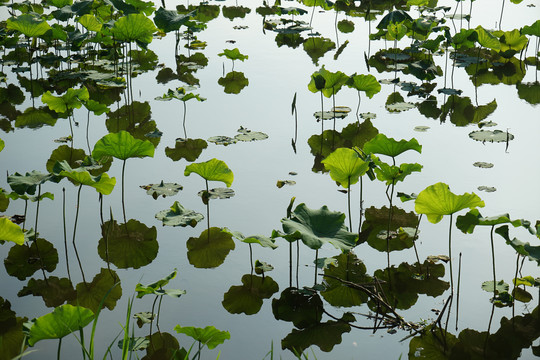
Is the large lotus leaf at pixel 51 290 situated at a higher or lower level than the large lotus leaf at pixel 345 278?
higher

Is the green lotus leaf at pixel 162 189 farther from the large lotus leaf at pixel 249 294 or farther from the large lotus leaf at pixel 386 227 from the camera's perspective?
the large lotus leaf at pixel 386 227

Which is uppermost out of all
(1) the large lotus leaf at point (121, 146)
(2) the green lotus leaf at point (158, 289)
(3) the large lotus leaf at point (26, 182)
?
(1) the large lotus leaf at point (121, 146)

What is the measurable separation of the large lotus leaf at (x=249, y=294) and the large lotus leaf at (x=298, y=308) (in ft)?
0.20

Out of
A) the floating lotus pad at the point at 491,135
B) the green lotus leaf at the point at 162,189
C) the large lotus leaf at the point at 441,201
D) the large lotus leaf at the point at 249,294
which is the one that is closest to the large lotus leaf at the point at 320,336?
the large lotus leaf at the point at 249,294

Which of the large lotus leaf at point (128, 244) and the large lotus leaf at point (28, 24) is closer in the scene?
the large lotus leaf at point (128, 244)

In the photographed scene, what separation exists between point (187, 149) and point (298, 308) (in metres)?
1.80

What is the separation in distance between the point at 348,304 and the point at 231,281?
494 mm

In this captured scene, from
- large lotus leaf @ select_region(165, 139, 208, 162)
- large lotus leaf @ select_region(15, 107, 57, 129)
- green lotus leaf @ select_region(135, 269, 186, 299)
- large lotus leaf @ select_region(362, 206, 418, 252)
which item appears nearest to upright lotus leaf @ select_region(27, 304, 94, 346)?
green lotus leaf @ select_region(135, 269, 186, 299)

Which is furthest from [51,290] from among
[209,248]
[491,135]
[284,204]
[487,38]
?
[487,38]

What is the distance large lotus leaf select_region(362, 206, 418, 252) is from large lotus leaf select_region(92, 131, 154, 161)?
43.2 inches

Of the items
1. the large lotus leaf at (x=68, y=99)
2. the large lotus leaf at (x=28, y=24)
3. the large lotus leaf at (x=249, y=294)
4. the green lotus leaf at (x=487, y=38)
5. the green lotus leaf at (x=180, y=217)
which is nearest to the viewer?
the large lotus leaf at (x=249, y=294)

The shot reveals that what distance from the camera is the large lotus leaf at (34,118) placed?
14.1 feet

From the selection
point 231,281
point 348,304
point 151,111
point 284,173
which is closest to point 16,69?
point 151,111

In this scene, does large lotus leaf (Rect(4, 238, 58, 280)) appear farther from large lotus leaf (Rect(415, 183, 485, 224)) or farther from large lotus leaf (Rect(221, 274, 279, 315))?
large lotus leaf (Rect(415, 183, 485, 224))
